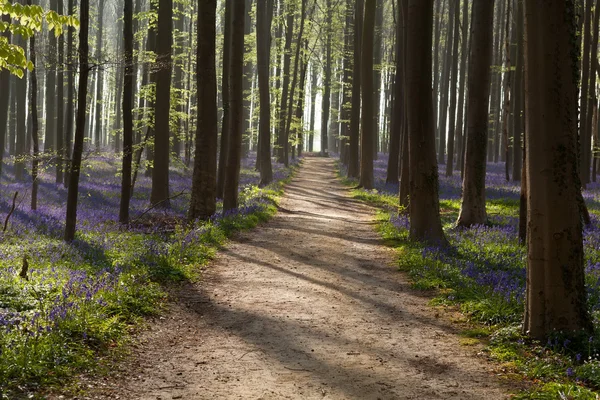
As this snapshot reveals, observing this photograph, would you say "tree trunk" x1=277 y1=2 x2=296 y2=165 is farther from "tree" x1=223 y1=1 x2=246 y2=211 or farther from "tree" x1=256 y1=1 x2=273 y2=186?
"tree" x1=223 y1=1 x2=246 y2=211

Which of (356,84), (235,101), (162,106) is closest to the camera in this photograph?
(235,101)

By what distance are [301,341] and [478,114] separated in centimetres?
966

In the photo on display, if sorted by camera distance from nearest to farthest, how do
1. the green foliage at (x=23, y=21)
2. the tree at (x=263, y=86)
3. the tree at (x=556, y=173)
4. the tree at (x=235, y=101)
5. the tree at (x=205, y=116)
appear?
the tree at (x=556, y=173) < the green foliage at (x=23, y=21) < the tree at (x=205, y=116) < the tree at (x=235, y=101) < the tree at (x=263, y=86)

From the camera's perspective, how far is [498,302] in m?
7.25

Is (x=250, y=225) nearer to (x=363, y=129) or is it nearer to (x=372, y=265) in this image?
(x=372, y=265)

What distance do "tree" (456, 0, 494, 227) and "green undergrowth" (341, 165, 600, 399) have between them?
656mm

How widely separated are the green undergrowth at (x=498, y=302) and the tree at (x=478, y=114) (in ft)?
2.15

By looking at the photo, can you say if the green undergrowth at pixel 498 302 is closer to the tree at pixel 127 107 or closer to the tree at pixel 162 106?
the tree at pixel 127 107

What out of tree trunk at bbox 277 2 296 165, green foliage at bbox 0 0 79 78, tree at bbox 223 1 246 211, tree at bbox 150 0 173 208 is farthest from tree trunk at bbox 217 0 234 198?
tree trunk at bbox 277 2 296 165

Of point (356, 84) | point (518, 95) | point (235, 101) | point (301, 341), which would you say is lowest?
point (301, 341)

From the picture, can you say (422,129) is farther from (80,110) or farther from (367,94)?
(367,94)

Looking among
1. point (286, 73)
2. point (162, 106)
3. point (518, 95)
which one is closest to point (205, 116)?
point (162, 106)

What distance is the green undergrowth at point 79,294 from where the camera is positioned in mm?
4750

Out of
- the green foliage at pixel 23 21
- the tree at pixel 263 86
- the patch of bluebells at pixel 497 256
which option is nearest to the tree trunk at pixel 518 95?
the patch of bluebells at pixel 497 256
